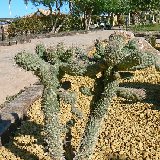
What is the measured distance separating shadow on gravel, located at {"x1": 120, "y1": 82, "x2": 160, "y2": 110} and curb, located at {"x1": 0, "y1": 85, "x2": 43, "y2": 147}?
2226 mm

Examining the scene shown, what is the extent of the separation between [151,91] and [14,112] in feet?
11.3

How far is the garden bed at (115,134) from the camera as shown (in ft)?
20.3

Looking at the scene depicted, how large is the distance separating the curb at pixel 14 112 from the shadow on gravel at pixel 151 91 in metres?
→ 2.23

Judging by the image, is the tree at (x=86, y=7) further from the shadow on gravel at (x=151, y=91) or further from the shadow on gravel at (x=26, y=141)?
the shadow on gravel at (x=26, y=141)

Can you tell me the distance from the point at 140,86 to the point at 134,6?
48747 mm

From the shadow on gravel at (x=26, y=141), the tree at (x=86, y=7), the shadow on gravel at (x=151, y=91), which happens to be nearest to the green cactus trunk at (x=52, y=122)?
the shadow on gravel at (x=26, y=141)

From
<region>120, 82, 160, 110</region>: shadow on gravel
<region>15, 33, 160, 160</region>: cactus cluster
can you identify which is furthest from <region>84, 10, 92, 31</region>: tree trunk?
<region>15, 33, 160, 160</region>: cactus cluster

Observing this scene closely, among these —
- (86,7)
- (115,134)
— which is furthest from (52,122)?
(86,7)

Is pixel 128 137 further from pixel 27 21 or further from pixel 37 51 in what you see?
pixel 27 21

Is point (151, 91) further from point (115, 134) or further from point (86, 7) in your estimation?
point (86, 7)

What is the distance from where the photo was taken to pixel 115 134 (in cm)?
697

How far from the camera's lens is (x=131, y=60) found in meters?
4.27

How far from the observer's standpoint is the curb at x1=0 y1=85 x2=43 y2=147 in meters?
6.51

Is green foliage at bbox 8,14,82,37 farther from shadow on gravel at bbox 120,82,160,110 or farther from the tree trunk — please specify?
shadow on gravel at bbox 120,82,160,110
